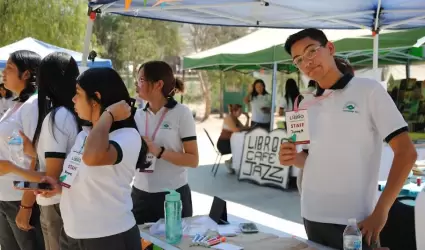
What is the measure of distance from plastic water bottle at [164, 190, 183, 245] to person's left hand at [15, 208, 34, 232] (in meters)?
0.73

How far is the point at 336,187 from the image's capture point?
2.06 m

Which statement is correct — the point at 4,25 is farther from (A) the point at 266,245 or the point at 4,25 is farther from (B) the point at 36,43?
(A) the point at 266,245

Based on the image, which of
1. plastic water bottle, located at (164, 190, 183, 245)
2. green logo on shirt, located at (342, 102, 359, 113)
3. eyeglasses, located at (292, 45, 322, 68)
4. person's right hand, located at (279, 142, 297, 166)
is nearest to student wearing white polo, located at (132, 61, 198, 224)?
plastic water bottle, located at (164, 190, 183, 245)

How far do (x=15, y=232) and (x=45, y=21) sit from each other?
43.3 ft

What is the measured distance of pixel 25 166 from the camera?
2.66 meters

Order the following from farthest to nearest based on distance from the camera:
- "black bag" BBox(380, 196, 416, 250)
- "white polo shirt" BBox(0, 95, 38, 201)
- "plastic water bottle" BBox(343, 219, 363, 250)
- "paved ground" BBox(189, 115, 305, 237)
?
"paved ground" BBox(189, 115, 305, 237) → "black bag" BBox(380, 196, 416, 250) → "white polo shirt" BBox(0, 95, 38, 201) → "plastic water bottle" BBox(343, 219, 363, 250)

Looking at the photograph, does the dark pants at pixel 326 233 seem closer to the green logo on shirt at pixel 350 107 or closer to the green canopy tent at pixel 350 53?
the green logo on shirt at pixel 350 107

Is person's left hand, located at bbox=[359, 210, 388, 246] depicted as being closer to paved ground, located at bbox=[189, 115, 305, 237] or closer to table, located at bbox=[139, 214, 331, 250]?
table, located at bbox=[139, 214, 331, 250]

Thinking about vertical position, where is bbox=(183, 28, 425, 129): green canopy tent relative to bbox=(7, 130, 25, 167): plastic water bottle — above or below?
above

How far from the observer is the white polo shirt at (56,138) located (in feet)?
7.57

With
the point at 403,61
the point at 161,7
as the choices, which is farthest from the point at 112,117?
the point at 403,61

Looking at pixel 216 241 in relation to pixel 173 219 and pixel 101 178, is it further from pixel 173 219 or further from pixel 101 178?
pixel 101 178

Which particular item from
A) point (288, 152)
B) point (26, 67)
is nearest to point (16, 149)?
point (26, 67)

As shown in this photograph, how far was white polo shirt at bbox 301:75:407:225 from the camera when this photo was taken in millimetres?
1948
